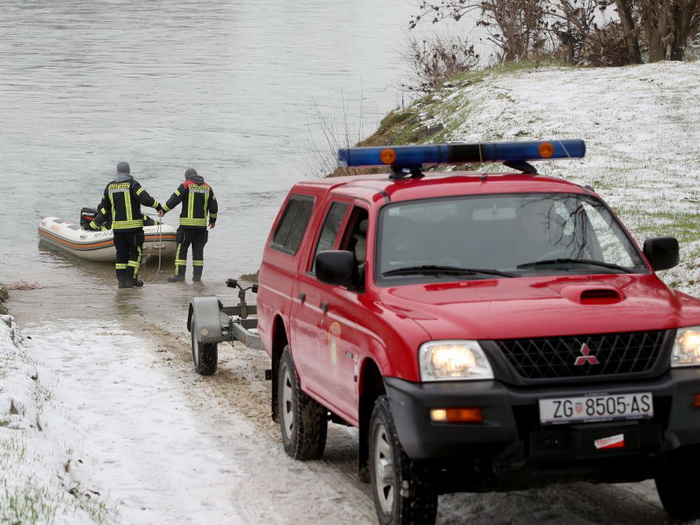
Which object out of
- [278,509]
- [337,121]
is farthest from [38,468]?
[337,121]

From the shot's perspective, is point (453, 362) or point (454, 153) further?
point (454, 153)

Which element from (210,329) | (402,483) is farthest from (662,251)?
(210,329)

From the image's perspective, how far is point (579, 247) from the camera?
6762 millimetres

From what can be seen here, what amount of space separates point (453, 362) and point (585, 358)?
612mm

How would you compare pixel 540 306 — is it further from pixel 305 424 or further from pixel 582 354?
pixel 305 424

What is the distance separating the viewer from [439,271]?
6.48 m

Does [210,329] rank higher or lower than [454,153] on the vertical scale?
→ lower

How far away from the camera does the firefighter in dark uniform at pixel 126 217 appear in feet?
67.1

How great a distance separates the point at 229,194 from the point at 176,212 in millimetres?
2926

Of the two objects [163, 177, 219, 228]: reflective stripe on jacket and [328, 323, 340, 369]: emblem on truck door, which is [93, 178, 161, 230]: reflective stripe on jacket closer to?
[163, 177, 219, 228]: reflective stripe on jacket

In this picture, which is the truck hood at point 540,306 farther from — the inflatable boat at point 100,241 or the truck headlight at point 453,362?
the inflatable boat at point 100,241

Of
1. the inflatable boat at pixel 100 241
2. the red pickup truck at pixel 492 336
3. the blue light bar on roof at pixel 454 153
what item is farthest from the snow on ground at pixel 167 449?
the inflatable boat at pixel 100 241

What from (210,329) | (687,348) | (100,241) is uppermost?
(687,348)

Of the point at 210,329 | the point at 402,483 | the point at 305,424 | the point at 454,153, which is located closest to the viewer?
the point at 402,483
